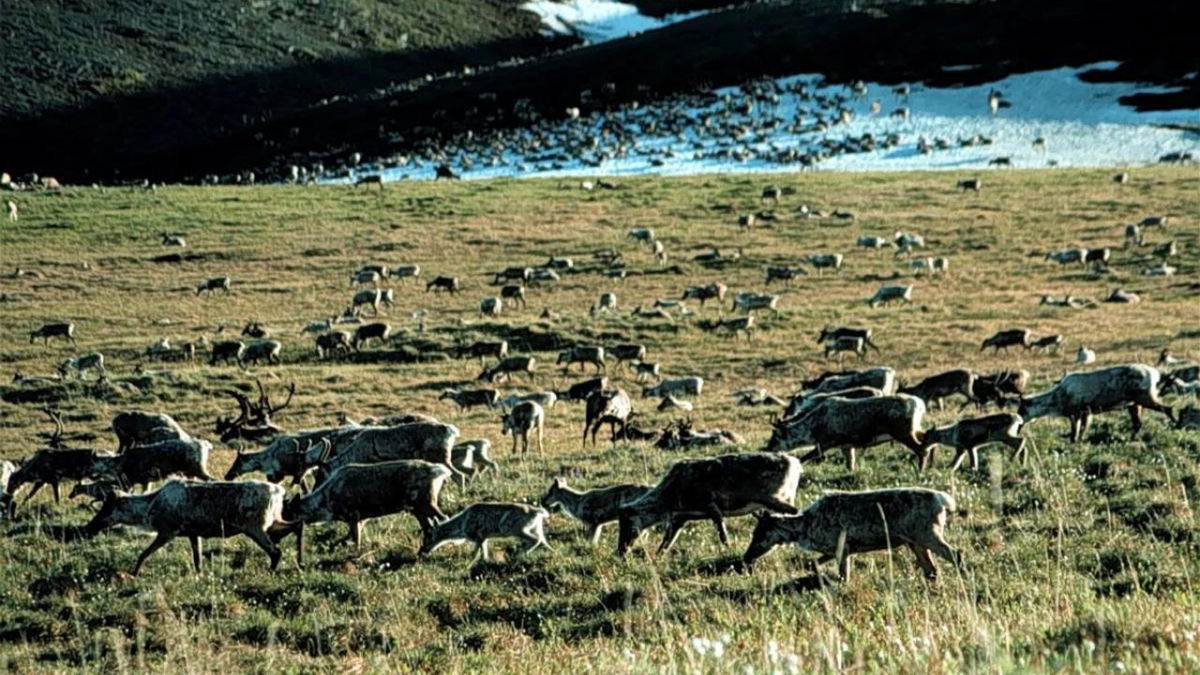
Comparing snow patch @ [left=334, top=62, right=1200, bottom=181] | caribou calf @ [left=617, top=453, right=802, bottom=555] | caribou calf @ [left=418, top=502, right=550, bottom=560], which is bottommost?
caribou calf @ [left=418, top=502, right=550, bottom=560]

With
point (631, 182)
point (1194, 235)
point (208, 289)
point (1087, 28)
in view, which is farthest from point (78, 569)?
point (1087, 28)

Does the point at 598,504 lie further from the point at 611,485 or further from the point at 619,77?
the point at 619,77

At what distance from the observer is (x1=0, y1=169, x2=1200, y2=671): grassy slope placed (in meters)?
7.57

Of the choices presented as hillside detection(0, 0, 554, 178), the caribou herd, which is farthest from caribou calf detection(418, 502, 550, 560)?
hillside detection(0, 0, 554, 178)

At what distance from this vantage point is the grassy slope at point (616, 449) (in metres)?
7.57

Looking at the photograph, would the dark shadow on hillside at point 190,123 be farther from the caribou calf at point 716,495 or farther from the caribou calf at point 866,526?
the caribou calf at point 866,526

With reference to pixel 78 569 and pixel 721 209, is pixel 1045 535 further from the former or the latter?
pixel 721 209

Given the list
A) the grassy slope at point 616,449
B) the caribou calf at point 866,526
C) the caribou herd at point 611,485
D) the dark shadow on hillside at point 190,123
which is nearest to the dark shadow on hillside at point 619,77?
the dark shadow on hillside at point 190,123

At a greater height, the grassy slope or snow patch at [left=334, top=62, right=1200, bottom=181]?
snow patch at [left=334, top=62, right=1200, bottom=181]

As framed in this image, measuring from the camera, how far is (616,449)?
20266 mm

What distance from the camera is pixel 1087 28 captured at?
111 metres

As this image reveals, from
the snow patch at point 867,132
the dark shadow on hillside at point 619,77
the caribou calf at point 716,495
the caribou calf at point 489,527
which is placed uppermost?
the dark shadow on hillside at point 619,77

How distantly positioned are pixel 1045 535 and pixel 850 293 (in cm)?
3440

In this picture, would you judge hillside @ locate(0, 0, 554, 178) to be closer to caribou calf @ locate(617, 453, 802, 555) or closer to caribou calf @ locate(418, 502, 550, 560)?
caribou calf @ locate(418, 502, 550, 560)
